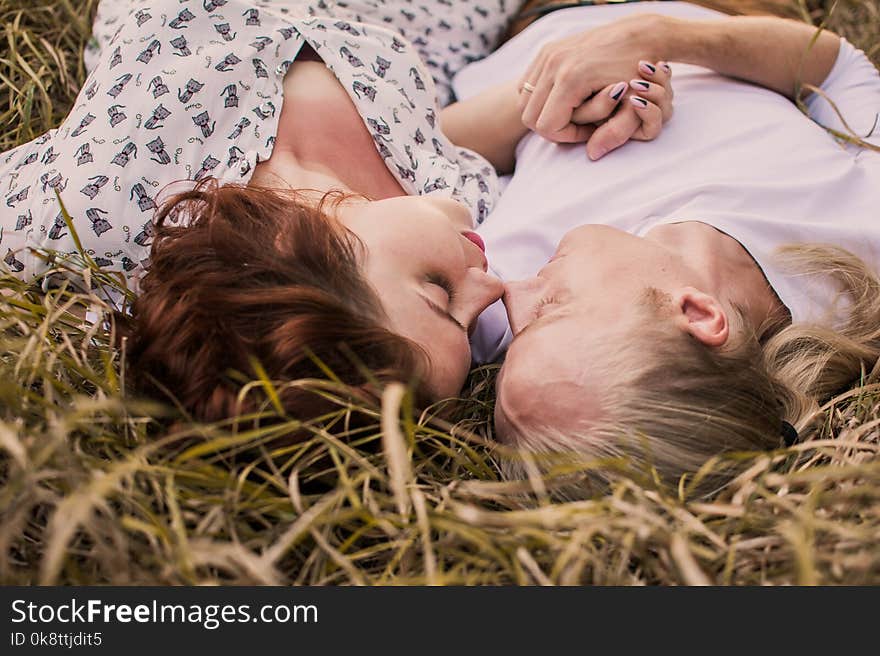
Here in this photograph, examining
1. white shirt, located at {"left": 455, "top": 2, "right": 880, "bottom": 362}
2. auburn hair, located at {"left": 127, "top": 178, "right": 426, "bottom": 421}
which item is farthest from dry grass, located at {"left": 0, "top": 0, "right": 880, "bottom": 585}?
white shirt, located at {"left": 455, "top": 2, "right": 880, "bottom": 362}

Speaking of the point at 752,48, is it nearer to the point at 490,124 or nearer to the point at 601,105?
the point at 601,105

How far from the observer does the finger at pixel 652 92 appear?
4.70 ft

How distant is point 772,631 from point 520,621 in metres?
0.24

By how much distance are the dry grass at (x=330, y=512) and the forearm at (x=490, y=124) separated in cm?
85

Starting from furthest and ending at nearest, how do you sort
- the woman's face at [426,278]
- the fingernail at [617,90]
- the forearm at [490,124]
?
the forearm at [490,124], the fingernail at [617,90], the woman's face at [426,278]

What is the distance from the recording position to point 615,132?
1.44 m

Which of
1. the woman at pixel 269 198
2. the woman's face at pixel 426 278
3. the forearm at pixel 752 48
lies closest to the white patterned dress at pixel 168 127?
the woman at pixel 269 198

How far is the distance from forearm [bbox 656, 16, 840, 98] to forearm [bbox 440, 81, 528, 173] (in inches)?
12.6

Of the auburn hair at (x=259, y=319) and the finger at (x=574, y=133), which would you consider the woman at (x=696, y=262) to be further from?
the auburn hair at (x=259, y=319)

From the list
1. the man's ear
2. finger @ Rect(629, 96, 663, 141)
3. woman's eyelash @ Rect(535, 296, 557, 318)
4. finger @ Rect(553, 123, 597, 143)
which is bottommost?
woman's eyelash @ Rect(535, 296, 557, 318)

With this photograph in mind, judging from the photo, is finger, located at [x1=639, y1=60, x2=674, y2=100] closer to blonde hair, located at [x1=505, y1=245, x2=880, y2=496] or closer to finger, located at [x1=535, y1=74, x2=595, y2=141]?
finger, located at [x1=535, y1=74, x2=595, y2=141]

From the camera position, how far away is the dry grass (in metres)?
0.75

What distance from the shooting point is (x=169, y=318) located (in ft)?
3.25

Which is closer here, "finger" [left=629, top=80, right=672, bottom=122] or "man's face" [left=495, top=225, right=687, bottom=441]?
"man's face" [left=495, top=225, right=687, bottom=441]
